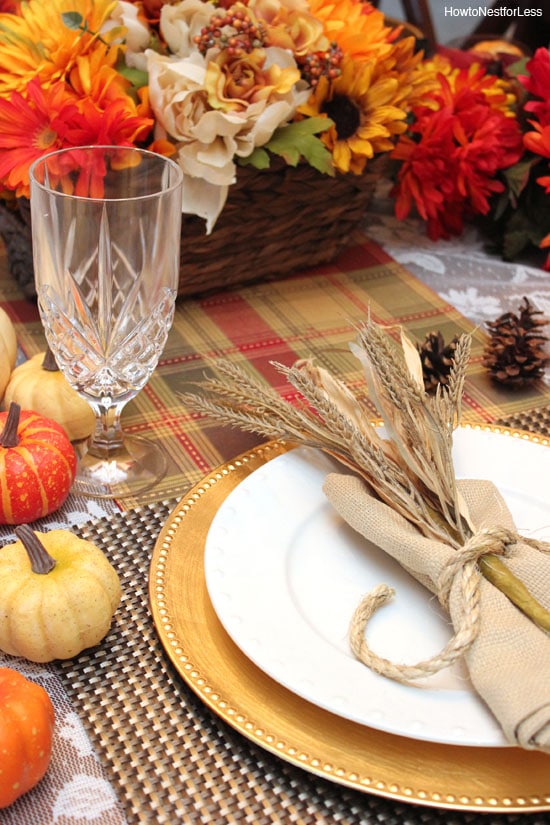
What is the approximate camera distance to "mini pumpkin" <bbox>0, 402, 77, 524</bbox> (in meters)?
0.77

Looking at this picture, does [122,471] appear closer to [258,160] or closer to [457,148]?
[258,160]

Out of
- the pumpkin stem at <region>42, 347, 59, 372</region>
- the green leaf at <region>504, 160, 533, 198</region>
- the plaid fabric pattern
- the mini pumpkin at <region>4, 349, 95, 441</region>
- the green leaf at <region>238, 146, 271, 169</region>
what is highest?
the green leaf at <region>238, 146, 271, 169</region>

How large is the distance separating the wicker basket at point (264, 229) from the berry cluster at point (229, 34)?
0.13 metres

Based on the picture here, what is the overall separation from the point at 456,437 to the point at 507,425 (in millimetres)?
142

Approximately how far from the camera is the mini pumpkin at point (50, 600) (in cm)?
63

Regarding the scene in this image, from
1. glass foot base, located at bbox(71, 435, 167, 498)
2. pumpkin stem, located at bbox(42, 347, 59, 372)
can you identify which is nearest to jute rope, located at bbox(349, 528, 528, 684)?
glass foot base, located at bbox(71, 435, 167, 498)

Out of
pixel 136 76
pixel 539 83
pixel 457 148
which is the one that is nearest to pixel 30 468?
pixel 136 76

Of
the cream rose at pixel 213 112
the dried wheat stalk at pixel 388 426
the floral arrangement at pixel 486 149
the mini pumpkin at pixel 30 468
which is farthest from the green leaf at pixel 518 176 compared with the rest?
the mini pumpkin at pixel 30 468

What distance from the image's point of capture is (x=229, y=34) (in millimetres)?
1002

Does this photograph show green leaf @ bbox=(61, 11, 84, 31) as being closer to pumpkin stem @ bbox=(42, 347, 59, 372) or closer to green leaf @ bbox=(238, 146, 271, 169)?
green leaf @ bbox=(238, 146, 271, 169)

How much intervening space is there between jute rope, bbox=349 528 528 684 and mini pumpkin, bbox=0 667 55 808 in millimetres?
195

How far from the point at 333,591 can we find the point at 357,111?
656 mm

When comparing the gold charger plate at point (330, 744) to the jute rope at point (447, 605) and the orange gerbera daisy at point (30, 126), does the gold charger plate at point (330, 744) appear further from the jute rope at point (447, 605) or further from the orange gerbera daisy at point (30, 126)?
the orange gerbera daisy at point (30, 126)

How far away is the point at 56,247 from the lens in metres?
0.77
